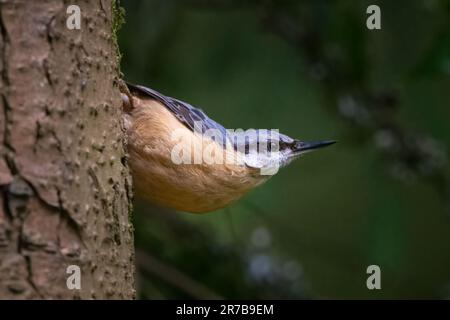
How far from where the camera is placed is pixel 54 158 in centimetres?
215

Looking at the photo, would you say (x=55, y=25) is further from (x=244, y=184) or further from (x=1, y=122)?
(x=244, y=184)

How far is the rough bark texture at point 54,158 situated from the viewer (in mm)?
2076

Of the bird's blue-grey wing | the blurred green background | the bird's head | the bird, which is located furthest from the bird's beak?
the blurred green background

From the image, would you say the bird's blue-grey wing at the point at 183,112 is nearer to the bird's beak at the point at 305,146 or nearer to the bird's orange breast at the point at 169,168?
the bird's orange breast at the point at 169,168

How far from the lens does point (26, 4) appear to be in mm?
2127

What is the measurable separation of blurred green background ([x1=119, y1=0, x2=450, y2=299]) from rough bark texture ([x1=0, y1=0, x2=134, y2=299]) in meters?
1.92

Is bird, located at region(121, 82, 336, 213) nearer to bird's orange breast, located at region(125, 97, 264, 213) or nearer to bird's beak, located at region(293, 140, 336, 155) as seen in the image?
bird's orange breast, located at region(125, 97, 264, 213)

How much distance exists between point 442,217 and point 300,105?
1.87 meters

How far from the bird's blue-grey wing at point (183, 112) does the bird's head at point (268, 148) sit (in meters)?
0.13

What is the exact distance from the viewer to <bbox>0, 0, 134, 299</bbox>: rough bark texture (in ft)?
6.81

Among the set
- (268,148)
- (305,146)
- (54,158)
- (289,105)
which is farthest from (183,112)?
(289,105)

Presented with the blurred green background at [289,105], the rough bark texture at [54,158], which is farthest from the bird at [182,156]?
the blurred green background at [289,105]

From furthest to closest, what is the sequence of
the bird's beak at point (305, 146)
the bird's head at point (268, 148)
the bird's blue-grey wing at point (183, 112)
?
the bird's beak at point (305, 146), the bird's head at point (268, 148), the bird's blue-grey wing at point (183, 112)
